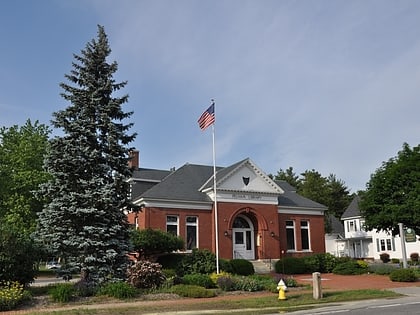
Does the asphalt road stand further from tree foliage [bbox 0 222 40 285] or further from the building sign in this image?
tree foliage [bbox 0 222 40 285]

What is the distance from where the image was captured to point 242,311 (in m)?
13.9

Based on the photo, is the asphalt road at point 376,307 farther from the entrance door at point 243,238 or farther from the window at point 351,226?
the window at point 351,226

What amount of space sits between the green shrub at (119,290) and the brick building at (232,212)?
45.5 feet

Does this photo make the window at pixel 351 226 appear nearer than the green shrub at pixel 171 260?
No

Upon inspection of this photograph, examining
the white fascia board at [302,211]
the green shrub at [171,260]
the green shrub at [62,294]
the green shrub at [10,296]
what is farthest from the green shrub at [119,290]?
the white fascia board at [302,211]

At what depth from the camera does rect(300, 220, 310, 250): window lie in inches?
1472

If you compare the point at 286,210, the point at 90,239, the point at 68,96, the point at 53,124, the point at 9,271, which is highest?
the point at 68,96

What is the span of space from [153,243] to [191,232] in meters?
6.83

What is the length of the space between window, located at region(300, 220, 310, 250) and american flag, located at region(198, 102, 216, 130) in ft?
52.7

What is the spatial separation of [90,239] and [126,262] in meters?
1.99

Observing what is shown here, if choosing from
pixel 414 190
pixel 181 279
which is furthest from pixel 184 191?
pixel 414 190

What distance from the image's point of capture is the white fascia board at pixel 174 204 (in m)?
31.0

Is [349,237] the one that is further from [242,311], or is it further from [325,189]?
[242,311]

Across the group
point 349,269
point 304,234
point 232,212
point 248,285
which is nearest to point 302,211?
point 304,234
